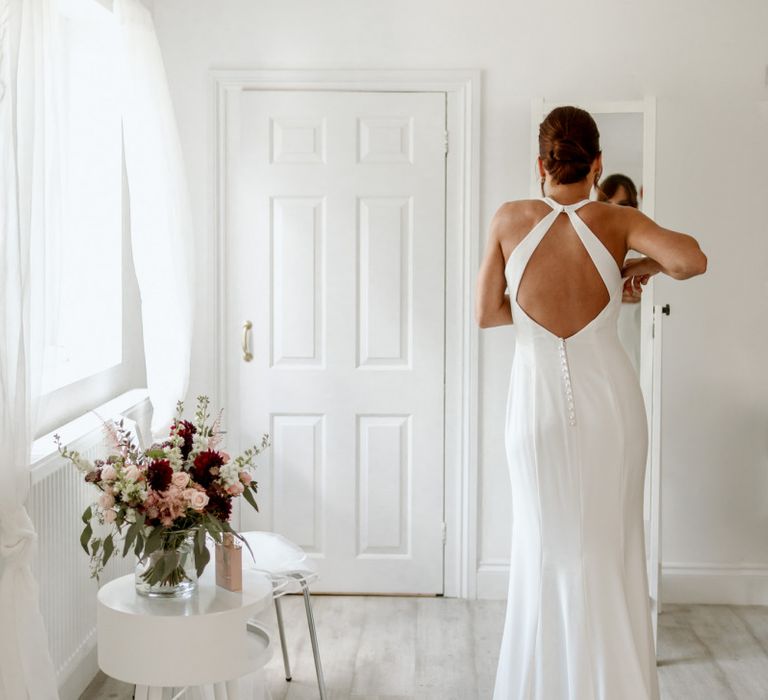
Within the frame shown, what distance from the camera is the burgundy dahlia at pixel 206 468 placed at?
2.32 metres

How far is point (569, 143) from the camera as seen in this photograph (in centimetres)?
266

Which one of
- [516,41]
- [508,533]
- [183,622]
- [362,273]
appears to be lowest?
[508,533]

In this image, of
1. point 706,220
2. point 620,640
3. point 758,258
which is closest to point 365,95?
point 706,220

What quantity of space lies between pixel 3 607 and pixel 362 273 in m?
2.14

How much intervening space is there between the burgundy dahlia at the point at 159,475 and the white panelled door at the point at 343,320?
1841 millimetres

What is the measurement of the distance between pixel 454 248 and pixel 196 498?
2055mm

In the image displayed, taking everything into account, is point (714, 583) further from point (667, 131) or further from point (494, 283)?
point (494, 283)

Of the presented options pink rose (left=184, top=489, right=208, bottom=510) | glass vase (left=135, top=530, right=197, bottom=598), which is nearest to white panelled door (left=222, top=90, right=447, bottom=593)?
glass vase (left=135, top=530, right=197, bottom=598)

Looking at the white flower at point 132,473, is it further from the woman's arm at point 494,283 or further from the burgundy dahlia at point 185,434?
the woman's arm at point 494,283

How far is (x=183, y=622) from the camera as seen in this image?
7.32 ft

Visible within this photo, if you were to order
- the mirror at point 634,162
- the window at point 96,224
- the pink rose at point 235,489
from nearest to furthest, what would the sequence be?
the pink rose at point 235,489 → the window at point 96,224 → the mirror at point 634,162

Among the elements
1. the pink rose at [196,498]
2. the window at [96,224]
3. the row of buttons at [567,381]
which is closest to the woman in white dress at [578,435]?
the row of buttons at [567,381]

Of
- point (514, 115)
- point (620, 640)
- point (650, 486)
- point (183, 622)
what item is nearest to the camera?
point (183, 622)

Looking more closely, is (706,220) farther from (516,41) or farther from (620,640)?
(620,640)
